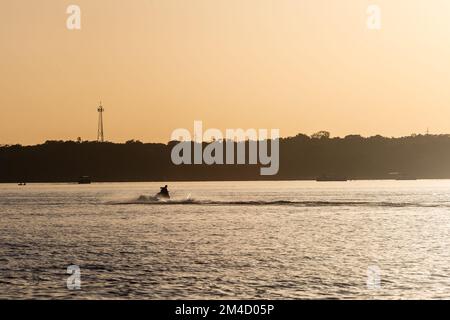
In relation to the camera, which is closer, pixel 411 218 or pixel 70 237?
pixel 70 237

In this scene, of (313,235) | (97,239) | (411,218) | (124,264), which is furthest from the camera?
(411,218)

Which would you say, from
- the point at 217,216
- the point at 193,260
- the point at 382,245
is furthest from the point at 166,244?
the point at 217,216

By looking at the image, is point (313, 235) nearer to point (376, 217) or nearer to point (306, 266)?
point (306, 266)

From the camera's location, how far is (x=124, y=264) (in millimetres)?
62500
